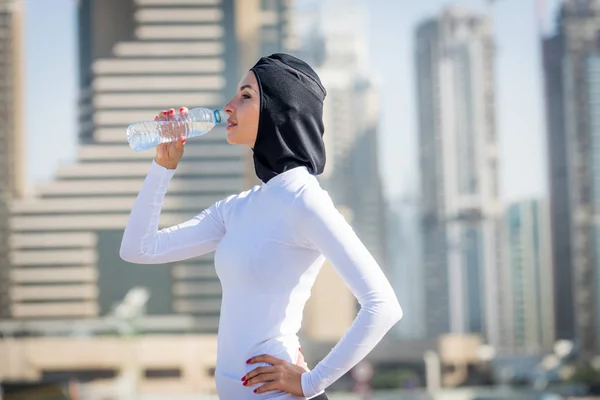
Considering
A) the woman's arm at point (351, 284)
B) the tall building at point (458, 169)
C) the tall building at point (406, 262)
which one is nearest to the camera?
the woman's arm at point (351, 284)

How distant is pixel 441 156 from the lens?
55375mm

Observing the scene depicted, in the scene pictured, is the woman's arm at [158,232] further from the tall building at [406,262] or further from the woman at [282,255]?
the tall building at [406,262]

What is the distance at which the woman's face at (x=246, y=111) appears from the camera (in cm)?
120

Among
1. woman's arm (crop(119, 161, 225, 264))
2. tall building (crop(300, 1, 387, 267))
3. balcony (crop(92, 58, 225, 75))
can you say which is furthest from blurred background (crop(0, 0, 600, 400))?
woman's arm (crop(119, 161, 225, 264))

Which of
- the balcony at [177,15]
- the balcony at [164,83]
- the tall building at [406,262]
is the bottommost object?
the tall building at [406,262]

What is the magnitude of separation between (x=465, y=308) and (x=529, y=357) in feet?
35.3

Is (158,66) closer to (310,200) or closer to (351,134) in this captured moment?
(351,134)

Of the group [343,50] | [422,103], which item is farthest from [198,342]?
[343,50]

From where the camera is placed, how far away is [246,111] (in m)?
1.20

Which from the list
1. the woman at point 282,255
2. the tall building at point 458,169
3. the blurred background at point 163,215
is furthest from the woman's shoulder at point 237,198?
the tall building at point 458,169

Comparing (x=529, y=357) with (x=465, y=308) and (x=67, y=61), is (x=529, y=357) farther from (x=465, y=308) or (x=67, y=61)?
(x=67, y=61)

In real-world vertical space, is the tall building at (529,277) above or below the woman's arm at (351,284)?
below

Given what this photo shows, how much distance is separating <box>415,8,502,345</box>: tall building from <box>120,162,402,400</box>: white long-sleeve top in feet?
172

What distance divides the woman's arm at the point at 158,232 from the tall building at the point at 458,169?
52336 millimetres
